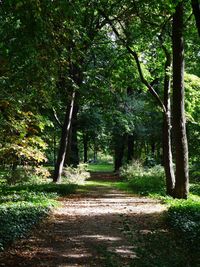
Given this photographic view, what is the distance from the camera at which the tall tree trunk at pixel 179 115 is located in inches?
565

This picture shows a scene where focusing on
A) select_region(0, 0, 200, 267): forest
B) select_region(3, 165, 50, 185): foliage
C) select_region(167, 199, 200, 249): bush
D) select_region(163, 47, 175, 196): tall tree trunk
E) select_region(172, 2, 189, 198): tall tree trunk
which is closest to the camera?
select_region(0, 0, 200, 267): forest

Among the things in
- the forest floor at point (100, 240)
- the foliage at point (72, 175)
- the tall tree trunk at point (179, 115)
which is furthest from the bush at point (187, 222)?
the foliage at point (72, 175)

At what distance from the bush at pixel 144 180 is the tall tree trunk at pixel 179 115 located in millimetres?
3046

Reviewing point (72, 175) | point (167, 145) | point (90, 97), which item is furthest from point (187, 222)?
point (90, 97)

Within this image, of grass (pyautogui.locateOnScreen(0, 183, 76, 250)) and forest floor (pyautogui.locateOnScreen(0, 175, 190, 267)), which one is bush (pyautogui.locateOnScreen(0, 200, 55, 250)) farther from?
forest floor (pyautogui.locateOnScreen(0, 175, 190, 267))

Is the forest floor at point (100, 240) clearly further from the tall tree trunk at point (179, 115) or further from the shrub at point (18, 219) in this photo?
the tall tree trunk at point (179, 115)

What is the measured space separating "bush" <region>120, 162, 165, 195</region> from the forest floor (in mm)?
4547

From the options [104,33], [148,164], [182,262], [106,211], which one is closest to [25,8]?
[182,262]

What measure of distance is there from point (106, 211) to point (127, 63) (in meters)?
9.34

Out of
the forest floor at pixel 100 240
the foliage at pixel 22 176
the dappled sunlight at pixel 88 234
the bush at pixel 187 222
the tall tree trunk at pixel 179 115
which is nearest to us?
the forest floor at pixel 100 240

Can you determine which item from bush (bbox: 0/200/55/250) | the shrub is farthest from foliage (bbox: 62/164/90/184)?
the shrub

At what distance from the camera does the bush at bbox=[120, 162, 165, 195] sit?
63.7 feet

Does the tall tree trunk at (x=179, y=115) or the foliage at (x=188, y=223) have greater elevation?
the tall tree trunk at (x=179, y=115)

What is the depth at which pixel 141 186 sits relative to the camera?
21469mm
